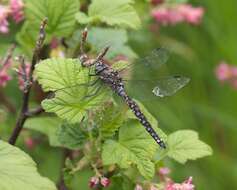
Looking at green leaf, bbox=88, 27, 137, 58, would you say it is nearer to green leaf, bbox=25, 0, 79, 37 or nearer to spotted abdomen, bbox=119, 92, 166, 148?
green leaf, bbox=25, 0, 79, 37

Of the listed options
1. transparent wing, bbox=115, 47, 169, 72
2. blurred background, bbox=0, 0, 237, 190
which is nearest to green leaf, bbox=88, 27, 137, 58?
transparent wing, bbox=115, 47, 169, 72

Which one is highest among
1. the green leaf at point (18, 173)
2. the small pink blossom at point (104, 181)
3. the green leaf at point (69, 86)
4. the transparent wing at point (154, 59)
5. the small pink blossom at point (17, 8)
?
the small pink blossom at point (17, 8)

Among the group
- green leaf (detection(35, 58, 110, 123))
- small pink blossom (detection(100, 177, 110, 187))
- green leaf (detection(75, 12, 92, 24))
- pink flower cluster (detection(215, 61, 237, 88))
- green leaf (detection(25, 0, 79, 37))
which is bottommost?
small pink blossom (detection(100, 177, 110, 187))

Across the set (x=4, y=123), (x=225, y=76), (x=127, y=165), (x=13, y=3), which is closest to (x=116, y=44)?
(x=13, y=3)

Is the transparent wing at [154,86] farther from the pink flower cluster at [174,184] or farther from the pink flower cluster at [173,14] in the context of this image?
the pink flower cluster at [173,14]

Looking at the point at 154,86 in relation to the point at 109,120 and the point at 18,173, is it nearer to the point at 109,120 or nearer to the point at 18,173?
the point at 109,120

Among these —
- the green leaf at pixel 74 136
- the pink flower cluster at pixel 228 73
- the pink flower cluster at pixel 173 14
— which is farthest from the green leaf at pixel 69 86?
the pink flower cluster at pixel 228 73
